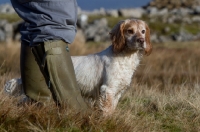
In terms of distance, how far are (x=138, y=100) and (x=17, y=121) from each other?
2.65m

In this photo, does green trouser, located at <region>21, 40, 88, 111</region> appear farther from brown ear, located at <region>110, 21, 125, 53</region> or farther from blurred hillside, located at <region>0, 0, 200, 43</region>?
blurred hillside, located at <region>0, 0, 200, 43</region>

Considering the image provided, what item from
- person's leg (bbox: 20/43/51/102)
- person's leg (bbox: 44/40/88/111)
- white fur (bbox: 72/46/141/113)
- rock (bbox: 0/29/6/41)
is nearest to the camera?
person's leg (bbox: 44/40/88/111)

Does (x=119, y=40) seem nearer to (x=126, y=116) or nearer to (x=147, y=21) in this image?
(x=126, y=116)

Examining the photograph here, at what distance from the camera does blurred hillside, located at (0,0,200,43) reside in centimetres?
3425

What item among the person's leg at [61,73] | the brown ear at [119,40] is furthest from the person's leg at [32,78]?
the brown ear at [119,40]

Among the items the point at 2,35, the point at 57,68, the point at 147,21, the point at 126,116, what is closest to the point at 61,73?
the point at 57,68

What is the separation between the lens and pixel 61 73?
529 cm

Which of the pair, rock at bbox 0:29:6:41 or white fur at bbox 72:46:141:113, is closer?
white fur at bbox 72:46:141:113

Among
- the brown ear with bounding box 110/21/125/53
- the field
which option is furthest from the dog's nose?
the field

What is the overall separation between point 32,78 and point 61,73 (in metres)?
0.56

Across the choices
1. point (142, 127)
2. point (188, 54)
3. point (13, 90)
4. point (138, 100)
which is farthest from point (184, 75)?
point (142, 127)

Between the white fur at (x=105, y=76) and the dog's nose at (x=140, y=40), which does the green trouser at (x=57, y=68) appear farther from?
the dog's nose at (x=140, y=40)

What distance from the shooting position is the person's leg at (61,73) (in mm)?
5246

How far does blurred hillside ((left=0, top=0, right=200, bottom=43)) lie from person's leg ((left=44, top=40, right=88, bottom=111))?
16526 mm
